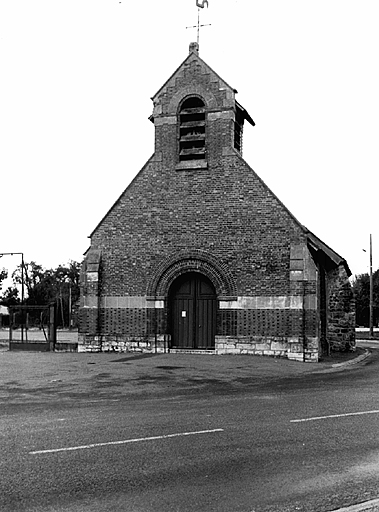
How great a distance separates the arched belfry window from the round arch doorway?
450 cm

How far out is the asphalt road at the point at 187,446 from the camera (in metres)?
6.27

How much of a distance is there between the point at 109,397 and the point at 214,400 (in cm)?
215

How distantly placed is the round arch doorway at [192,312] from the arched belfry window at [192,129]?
4.50 meters

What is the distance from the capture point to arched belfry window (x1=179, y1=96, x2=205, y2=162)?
83.0 feet

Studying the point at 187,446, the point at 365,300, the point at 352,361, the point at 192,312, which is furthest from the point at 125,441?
the point at 365,300

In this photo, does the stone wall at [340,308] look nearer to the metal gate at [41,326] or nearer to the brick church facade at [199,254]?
the brick church facade at [199,254]

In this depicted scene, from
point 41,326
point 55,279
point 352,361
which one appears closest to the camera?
point 352,361

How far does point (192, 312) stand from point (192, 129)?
22.5 feet

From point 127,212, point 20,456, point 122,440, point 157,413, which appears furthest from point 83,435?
point 127,212

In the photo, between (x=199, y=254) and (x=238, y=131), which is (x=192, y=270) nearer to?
(x=199, y=254)

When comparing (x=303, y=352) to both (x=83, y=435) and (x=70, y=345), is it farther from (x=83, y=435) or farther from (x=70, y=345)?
(x=83, y=435)

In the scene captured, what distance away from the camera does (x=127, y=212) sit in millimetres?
25719

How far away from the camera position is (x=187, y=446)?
845cm

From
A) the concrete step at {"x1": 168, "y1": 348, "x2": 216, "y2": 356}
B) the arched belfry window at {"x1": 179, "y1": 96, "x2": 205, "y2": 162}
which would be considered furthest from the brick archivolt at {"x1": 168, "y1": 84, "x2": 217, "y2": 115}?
the concrete step at {"x1": 168, "y1": 348, "x2": 216, "y2": 356}
